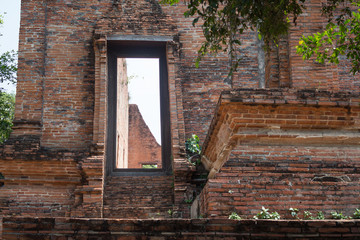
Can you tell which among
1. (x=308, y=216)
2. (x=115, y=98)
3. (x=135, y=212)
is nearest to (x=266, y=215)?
(x=308, y=216)

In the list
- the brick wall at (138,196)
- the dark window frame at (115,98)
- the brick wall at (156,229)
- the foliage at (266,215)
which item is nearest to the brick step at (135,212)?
the brick wall at (138,196)

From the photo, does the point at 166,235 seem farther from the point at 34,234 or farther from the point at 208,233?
the point at 34,234

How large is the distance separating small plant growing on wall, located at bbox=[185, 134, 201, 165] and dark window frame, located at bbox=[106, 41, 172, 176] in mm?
537

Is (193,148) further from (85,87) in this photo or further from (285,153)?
(285,153)

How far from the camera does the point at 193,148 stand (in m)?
8.61

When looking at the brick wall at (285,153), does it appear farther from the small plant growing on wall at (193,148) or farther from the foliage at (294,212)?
the small plant growing on wall at (193,148)

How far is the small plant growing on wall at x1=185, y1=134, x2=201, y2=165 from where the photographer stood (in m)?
8.55

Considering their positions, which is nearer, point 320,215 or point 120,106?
point 320,215

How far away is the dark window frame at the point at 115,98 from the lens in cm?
900

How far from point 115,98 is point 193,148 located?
2.02 meters

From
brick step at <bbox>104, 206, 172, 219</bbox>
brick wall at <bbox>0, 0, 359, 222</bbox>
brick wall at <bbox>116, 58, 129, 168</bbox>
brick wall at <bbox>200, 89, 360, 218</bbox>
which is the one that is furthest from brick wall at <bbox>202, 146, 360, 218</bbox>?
brick wall at <bbox>116, 58, 129, 168</bbox>

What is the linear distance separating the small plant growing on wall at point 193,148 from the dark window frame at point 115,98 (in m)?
0.54

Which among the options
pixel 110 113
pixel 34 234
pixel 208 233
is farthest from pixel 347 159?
pixel 110 113

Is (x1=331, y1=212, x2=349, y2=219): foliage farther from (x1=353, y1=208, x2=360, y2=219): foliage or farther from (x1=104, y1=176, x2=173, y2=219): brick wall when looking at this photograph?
(x1=104, y1=176, x2=173, y2=219): brick wall
